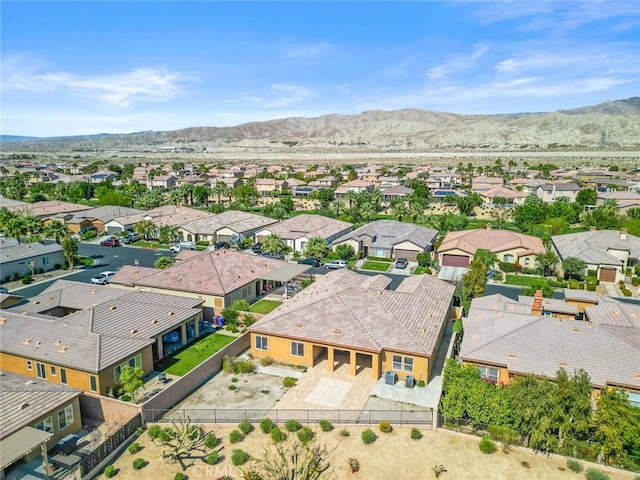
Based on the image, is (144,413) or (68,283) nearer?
(144,413)

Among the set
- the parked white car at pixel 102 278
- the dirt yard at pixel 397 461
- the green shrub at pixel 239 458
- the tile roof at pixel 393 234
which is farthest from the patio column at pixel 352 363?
the tile roof at pixel 393 234

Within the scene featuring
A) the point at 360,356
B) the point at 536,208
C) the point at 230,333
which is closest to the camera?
the point at 360,356

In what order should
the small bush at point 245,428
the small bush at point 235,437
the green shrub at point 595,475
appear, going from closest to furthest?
the green shrub at point 595,475 → the small bush at point 235,437 → the small bush at point 245,428

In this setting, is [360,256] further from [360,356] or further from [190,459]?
[190,459]

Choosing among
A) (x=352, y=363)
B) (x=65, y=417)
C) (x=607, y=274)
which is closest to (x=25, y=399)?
(x=65, y=417)

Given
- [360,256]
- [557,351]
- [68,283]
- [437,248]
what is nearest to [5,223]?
[68,283]

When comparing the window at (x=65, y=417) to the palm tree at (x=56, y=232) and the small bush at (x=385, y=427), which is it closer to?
the small bush at (x=385, y=427)

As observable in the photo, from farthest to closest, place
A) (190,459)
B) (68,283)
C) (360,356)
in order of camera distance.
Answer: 1. (68,283)
2. (360,356)
3. (190,459)

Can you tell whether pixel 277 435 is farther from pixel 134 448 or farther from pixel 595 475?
pixel 595 475
